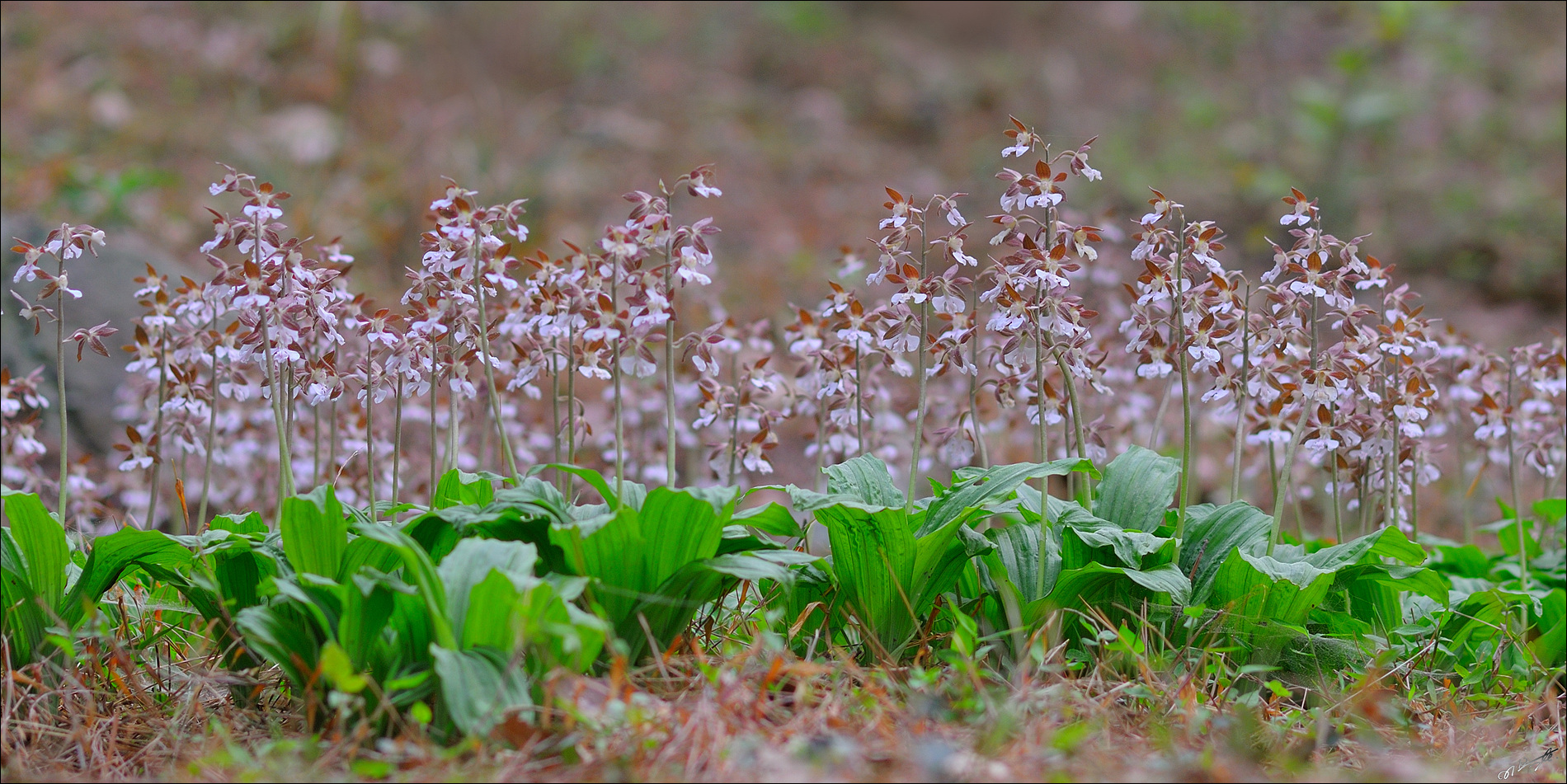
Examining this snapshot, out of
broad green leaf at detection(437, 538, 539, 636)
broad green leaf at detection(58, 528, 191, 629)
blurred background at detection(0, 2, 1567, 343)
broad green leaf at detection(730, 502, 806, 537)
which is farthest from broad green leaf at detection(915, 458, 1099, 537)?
blurred background at detection(0, 2, 1567, 343)

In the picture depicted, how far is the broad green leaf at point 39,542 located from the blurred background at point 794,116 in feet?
12.8

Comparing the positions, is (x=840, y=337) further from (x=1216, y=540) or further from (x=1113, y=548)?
(x=1216, y=540)

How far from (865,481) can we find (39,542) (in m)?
2.03

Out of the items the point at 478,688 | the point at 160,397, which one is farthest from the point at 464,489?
the point at 160,397

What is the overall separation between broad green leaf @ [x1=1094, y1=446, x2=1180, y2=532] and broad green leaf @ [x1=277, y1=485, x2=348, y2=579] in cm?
202

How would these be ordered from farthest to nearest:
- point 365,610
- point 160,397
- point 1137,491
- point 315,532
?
point 160,397 < point 1137,491 < point 315,532 < point 365,610

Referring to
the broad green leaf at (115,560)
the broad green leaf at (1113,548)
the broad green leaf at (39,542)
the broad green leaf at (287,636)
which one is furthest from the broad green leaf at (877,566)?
the broad green leaf at (39,542)

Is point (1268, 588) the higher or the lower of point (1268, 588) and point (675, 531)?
the lower

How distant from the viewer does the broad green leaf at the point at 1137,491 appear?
296cm

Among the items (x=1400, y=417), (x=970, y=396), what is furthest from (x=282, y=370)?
(x=1400, y=417)

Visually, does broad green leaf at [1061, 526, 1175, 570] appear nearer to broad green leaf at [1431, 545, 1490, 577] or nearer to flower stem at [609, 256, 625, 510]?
flower stem at [609, 256, 625, 510]

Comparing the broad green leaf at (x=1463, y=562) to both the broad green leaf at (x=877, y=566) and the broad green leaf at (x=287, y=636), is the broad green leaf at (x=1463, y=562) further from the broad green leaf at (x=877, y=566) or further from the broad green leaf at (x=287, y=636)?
the broad green leaf at (x=287, y=636)

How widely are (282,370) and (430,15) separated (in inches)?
419

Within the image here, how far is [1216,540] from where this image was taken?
9.55 ft
